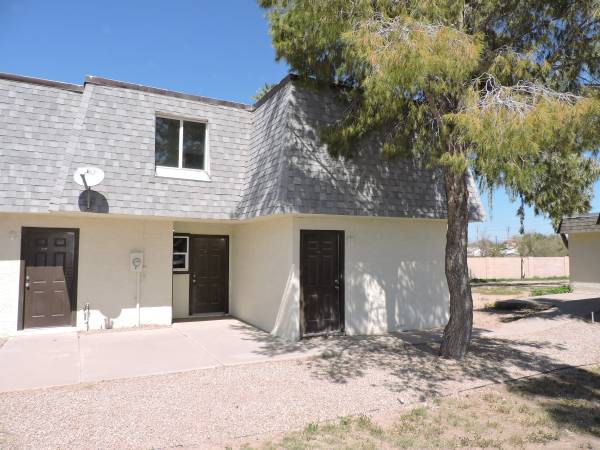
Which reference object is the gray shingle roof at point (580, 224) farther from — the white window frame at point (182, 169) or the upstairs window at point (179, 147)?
the upstairs window at point (179, 147)

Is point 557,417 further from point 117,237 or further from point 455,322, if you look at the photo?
point 117,237

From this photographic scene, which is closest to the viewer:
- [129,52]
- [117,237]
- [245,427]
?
[245,427]

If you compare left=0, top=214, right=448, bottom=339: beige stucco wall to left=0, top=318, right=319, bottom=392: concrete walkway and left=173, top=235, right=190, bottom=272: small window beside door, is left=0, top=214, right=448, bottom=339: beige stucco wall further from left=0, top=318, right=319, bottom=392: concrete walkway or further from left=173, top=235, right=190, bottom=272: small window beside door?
left=173, top=235, right=190, bottom=272: small window beside door

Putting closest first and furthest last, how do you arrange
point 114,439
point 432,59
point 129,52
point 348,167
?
point 114,439, point 432,59, point 348,167, point 129,52

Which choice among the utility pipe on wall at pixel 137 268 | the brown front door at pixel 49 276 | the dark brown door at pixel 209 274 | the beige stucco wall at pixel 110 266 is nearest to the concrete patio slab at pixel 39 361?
the brown front door at pixel 49 276

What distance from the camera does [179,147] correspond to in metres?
10.1

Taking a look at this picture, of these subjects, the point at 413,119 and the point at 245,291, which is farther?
the point at 245,291

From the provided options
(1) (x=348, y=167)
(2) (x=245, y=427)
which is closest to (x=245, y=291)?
(1) (x=348, y=167)

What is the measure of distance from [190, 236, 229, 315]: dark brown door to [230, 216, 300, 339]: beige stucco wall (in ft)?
0.90

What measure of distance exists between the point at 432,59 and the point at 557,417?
4630mm

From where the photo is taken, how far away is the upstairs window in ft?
32.6

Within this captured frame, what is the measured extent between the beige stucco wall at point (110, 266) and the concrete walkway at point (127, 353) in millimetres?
471

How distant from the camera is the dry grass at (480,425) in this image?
4340 mm

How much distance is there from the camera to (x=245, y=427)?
4672 mm
